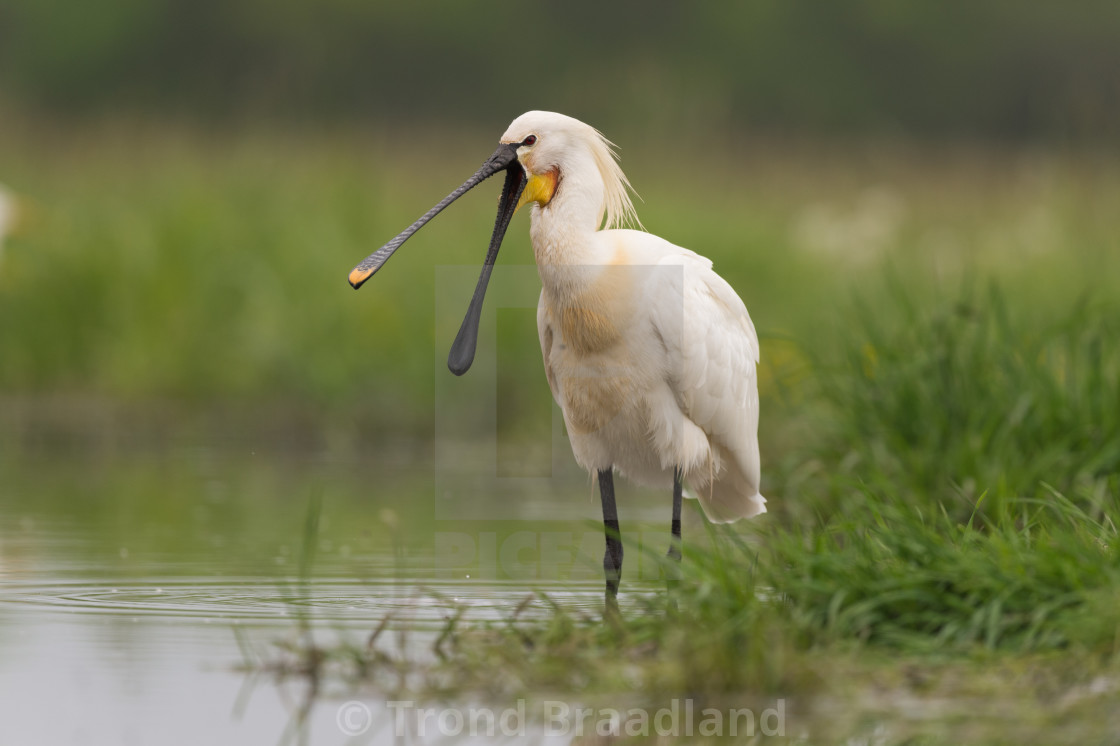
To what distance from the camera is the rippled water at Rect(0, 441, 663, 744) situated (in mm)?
3924

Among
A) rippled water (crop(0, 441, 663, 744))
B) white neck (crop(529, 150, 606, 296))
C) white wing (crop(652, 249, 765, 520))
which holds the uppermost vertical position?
white neck (crop(529, 150, 606, 296))

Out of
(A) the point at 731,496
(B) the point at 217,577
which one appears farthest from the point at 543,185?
(B) the point at 217,577

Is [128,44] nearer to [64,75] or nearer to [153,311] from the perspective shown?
[64,75]

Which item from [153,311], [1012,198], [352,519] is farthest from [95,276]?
[1012,198]

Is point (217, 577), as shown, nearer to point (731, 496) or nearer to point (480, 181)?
point (480, 181)

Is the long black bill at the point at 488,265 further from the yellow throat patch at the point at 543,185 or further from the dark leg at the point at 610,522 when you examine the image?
the dark leg at the point at 610,522

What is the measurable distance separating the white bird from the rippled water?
0.48 m

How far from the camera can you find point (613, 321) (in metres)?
5.25

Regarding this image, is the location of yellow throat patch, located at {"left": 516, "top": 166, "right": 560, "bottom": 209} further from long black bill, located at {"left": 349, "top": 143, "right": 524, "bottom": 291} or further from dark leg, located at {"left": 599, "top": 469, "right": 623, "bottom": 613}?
dark leg, located at {"left": 599, "top": 469, "right": 623, "bottom": 613}

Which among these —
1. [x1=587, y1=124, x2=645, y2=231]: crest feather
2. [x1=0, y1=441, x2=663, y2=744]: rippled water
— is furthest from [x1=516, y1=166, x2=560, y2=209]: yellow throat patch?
[x1=0, y1=441, x2=663, y2=744]: rippled water

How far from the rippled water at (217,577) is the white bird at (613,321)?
19.0 inches

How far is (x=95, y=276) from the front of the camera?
36.1ft

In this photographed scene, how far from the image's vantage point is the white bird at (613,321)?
17.2 ft

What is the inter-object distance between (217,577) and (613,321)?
1670 mm
